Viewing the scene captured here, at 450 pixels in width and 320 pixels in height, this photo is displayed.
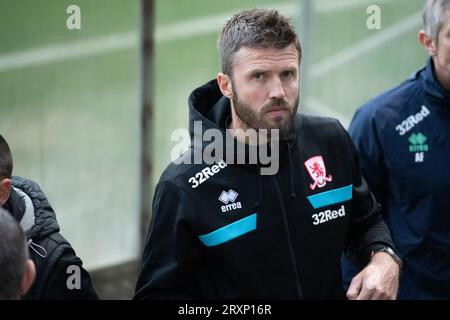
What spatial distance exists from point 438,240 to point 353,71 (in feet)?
9.14

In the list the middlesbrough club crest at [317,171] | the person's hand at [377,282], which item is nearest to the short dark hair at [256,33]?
the middlesbrough club crest at [317,171]

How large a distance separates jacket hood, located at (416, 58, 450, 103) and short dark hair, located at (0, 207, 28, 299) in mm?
2105

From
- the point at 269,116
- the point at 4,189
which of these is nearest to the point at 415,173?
the point at 269,116

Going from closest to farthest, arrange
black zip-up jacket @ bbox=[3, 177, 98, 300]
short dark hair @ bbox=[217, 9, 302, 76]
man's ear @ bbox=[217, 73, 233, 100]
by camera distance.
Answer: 1. black zip-up jacket @ bbox=[3, 177, 98, 300]
2. short dark hair @ bbox=[217, 9, 302, 76]
3. man's ear @ bbox=[217, 73, 233, 100]

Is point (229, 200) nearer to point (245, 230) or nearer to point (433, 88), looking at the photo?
point (245, 230)

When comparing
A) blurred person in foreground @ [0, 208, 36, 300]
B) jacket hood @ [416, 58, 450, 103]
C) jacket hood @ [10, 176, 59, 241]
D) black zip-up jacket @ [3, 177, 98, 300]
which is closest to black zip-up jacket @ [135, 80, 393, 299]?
black zip-up jacket @ [3, 177, 98, 300]

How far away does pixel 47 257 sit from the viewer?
3139mm

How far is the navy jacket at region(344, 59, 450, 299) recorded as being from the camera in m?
3.91

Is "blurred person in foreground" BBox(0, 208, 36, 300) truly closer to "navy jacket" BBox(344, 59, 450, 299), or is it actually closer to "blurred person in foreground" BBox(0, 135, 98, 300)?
"blurred person in foreground" BBox(0, 135, 98, 300)

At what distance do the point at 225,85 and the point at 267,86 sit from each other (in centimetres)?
20

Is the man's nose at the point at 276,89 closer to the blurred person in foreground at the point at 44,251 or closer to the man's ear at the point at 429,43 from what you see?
the blurred person in foreground at the point at 44,251

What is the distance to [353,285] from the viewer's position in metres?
3.20

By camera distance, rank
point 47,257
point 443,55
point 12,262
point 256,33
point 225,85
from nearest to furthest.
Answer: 1. point 12,262
2. point 47,257
3. point 256,33
4. point 225,85
5. point 443,55

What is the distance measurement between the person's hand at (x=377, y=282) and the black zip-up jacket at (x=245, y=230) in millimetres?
132
